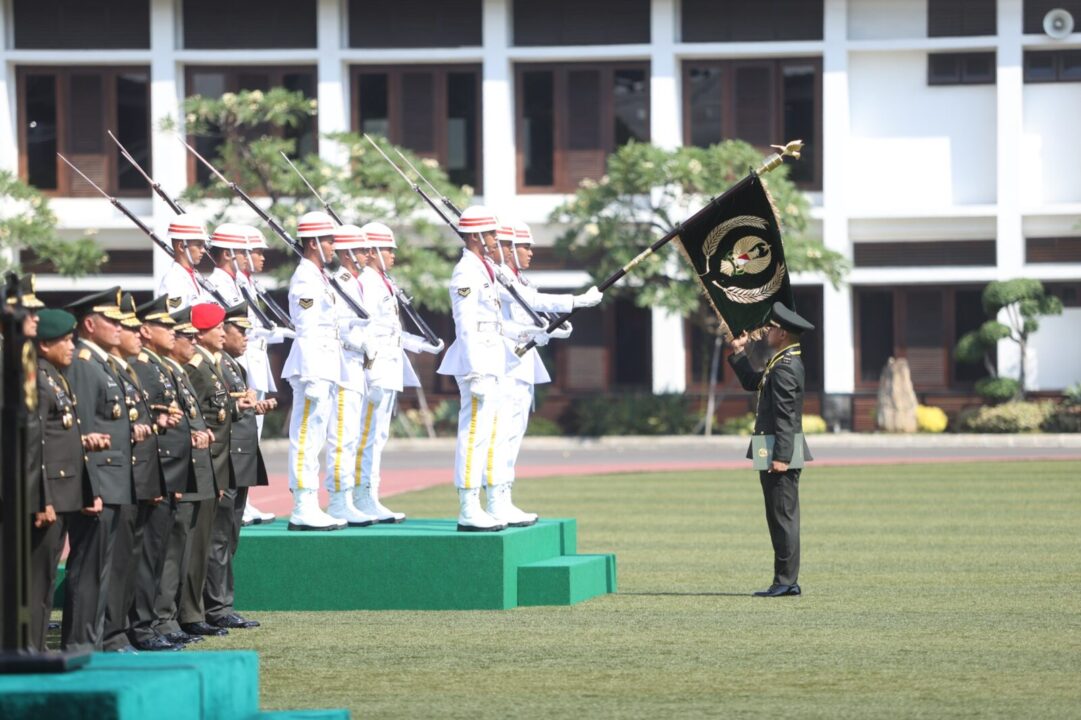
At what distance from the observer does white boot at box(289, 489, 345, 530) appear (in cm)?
1409

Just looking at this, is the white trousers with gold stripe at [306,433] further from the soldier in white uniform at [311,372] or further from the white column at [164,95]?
the white column at [164,95]

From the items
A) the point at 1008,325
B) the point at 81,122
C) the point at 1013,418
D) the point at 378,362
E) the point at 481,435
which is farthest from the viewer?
the point at 81,122

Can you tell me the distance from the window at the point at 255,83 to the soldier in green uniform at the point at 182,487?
26197mm

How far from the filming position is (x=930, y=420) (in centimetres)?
3541

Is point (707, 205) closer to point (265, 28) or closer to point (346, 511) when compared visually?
point (346, 511)

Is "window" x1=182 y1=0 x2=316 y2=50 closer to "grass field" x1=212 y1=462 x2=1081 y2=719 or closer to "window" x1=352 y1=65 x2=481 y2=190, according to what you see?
"window" x1=352 y1=65 x2=481 y2=190

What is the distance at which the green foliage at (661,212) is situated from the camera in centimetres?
3381

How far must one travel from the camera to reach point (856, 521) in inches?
771

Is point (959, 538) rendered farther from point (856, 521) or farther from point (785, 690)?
point (785, 690)

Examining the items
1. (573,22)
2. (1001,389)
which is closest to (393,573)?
(1001,389)

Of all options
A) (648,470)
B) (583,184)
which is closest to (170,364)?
(648,470)

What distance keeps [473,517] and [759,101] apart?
25.1m

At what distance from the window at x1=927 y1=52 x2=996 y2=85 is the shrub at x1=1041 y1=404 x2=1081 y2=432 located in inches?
265

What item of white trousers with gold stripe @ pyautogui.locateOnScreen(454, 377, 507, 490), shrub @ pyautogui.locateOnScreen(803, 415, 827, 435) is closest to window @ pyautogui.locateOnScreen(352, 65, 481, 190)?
shrub @ pyautogui.locateOnScreen(803, 415, 827, 435)
